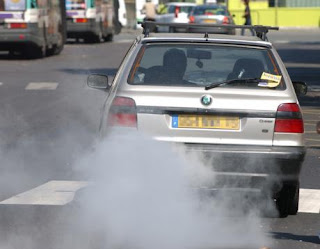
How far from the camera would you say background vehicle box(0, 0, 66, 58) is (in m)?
30.9

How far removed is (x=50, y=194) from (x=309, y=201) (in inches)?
91.2

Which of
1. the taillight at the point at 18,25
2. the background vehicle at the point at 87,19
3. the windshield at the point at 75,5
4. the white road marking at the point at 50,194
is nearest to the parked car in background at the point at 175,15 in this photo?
the background vehicle at the point at 87,19

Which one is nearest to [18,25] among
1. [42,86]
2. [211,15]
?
[42,86]

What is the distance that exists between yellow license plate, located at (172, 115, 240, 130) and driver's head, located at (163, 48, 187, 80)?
49 centimetres

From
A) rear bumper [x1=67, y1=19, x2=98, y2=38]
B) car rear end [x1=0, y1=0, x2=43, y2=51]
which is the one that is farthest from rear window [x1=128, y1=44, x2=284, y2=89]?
rear bumper [x1=67, y1=19, x2=98, y2=38]

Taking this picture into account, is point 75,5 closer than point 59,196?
No

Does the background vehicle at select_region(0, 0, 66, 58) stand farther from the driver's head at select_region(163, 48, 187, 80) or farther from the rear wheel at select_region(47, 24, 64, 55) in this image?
the driver's head at select_region(163, 48, 187, 80)

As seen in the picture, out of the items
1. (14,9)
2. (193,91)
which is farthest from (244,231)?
(14,9)

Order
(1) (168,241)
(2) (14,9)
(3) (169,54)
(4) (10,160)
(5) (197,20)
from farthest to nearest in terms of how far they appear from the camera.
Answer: (5) (197,20) → (2) (14,9) → (4) (10,160) → (3) (169,54) → (1) (168,241)

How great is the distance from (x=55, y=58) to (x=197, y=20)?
46.0 ft

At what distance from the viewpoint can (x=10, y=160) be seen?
12688 millimetres

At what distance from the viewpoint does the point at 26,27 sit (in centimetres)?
3111

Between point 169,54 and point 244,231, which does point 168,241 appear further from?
point 169,54

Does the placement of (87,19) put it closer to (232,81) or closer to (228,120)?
(232,81)
